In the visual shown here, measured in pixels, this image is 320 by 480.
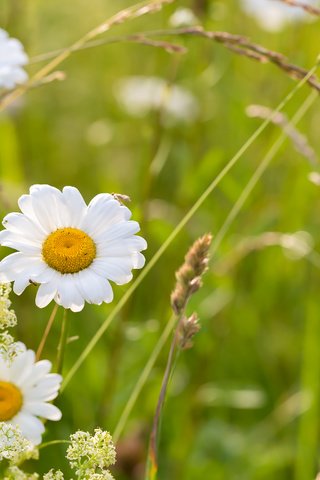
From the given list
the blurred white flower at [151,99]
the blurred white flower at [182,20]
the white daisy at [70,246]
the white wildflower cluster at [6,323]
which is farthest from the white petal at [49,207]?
the blurred white flower at [151,99]

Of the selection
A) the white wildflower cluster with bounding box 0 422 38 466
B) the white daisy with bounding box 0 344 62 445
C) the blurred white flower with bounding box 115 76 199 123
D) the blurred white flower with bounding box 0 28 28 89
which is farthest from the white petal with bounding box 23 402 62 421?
the blurred white flower with bounding box 115 76 199 123

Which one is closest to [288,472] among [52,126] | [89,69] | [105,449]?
[105,449]

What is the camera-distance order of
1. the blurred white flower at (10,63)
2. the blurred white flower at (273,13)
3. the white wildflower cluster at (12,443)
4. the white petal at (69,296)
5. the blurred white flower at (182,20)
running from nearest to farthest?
the white wildflower cluster at (12,443), the white petal at (69,296), the blurred white flower at (10,63), the blurred white flower at (182,20), the blurred white flower at (273,13)

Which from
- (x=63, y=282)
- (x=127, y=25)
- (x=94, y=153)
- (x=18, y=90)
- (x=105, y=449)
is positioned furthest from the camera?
(x=127, y=25)

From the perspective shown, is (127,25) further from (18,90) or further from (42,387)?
(42,387)

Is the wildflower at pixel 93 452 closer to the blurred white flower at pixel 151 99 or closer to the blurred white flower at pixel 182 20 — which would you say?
the blurred white flower at pixel 182 20

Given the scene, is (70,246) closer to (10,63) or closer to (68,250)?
(68,250)

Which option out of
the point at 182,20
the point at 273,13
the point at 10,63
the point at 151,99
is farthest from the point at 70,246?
the point at 273,13
